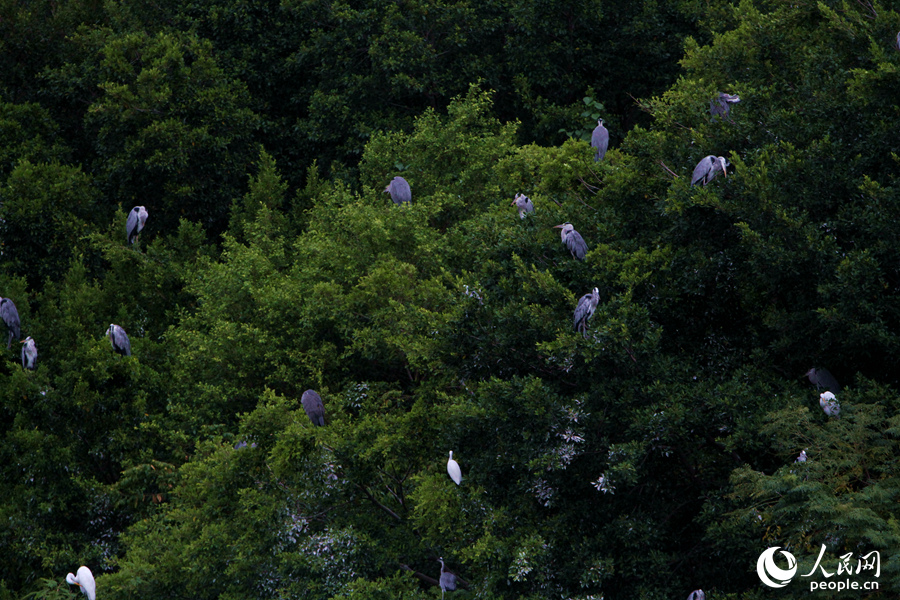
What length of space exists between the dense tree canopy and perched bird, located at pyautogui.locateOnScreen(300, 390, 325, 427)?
32cm

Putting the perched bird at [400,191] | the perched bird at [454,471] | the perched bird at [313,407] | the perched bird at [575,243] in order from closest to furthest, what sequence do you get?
the perched bird at [454,471] → the perched bird at [575,243] → the perched bird at [313,407] → the perched bird at [400,191]

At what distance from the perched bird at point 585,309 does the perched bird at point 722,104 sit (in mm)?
2809

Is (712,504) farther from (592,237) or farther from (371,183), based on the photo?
(371,183)

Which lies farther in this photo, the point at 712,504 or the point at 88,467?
the point at 88,467

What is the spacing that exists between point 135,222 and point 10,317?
2692mm

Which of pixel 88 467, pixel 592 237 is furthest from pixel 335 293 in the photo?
pixel 88 467

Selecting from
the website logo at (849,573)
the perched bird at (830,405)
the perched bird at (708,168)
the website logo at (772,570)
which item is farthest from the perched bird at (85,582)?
the perched bird at (830,405)

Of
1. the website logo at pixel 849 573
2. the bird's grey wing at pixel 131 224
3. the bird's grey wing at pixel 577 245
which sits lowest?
the bird's grey wing at pixel 131 224

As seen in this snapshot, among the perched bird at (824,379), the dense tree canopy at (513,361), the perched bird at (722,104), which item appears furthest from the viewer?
the perched bird at (722,104)

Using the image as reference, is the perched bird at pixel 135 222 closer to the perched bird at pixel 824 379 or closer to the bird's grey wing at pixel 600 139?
the bird's grey wing at pixel 600 139

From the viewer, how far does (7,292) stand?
15.0 meters

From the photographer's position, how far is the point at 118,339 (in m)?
14.2

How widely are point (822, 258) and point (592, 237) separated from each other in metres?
2.37

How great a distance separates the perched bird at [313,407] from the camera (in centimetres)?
1039
